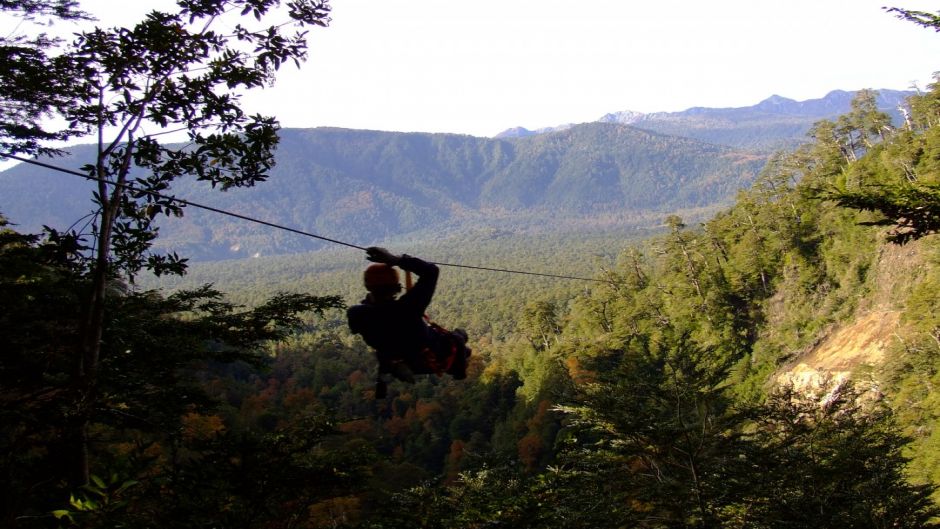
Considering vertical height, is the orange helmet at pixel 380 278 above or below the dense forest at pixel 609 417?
above

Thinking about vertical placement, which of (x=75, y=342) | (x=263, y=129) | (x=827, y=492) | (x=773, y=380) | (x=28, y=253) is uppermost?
(x=263, y=129)

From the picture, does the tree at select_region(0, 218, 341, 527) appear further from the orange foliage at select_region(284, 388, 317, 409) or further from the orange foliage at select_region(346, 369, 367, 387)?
the orange foliage at select_region(346, 369, 367, 387)

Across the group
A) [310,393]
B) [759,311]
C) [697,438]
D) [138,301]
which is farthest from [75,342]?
[310,393]

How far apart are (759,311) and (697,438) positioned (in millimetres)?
35830

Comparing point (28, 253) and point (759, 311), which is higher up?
point (28, 253)

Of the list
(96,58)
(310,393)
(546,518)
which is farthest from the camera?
(310,393)

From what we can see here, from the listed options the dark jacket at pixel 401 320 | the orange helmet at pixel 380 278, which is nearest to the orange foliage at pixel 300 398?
the dark jacket at pixel 401 320

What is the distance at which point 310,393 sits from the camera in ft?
165

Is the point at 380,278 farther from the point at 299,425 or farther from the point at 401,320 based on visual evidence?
A: the point at 299,425

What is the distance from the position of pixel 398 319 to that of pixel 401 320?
0.9 inches

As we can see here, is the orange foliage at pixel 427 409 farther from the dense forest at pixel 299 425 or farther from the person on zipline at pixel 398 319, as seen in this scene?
the person on zipline at pixel 398 319

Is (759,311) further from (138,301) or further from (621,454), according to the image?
(138,301)

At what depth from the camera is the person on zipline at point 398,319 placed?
149 inches

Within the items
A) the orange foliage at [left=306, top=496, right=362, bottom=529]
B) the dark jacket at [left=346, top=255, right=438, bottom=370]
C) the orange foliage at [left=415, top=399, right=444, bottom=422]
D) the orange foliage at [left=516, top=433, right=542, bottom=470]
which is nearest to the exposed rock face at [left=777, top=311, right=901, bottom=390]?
the orange foliage at [left=516, top=433, right=542, bottom=470]
